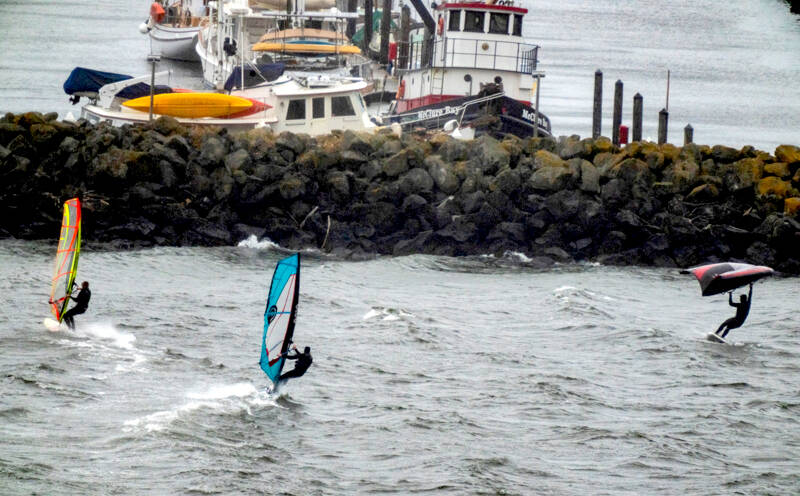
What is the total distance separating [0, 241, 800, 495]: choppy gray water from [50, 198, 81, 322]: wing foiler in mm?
597

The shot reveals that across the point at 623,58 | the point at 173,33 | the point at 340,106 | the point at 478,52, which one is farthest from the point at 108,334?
the point at 623,58

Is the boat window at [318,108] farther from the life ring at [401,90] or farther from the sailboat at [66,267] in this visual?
the sailboat at [66,267]

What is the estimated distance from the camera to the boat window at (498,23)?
44.1 metres

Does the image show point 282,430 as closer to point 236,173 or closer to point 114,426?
point 114,426

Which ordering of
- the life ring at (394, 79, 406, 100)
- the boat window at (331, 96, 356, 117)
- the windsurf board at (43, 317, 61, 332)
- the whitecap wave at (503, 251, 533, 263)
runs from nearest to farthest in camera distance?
1. the windsurf board at (43, 317, 61, 332)
2. the whitecap wave at (503, 251, 533, 263)
3. the boat window at (331, 96, 356, 117)
4. the life ring at (394, 79, 406, 100)

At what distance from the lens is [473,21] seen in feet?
145

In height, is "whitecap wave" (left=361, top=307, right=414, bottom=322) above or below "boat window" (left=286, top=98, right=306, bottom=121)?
below

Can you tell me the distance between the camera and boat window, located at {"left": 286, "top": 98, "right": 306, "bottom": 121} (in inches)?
1490

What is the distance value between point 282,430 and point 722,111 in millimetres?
59228

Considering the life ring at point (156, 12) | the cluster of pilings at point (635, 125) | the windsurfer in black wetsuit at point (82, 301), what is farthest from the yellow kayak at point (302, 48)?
the life ring at point (156, 12)

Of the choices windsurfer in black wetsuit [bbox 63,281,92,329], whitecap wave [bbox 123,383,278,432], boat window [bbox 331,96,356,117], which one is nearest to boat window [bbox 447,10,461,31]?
boat window [bbox 331,96,356,117]

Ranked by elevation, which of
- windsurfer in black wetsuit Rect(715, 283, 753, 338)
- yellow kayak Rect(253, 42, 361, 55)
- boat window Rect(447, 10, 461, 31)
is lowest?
windsurfer in black wetsuit Rect(715, 283, 753, 338)

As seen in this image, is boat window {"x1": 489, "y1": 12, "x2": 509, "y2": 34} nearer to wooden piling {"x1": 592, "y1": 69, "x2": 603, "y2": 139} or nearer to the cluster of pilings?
wooden piling {"x1": 592, "y1": 69, "x2": 603, "y2": 139}

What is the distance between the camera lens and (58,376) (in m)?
20.1
